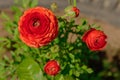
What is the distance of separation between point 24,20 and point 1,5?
5.94ft

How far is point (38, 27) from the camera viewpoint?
4.42 ft

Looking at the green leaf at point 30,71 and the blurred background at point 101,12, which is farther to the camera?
the blurred background at point 101,12

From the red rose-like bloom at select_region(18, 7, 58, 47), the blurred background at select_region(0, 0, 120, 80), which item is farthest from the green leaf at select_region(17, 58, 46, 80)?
the blurred background at select_region(0, 0, 120, 80)

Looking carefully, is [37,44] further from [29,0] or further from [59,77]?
[29,0]

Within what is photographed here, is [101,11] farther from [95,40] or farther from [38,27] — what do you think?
[38,27]

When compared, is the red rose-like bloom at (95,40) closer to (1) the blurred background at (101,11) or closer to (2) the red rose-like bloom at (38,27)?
(2) the red rose-like bloom at (38,27)

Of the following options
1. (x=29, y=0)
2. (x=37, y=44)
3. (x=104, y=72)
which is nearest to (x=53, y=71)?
(x=37, y=44)

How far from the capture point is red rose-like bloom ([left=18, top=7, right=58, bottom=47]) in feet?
4.42

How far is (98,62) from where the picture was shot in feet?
9.89

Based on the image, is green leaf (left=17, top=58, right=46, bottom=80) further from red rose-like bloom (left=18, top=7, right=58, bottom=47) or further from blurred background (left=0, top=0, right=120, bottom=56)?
blurred background (left=0, top=0, right=120, bottom=56)

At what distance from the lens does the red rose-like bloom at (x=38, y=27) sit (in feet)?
4.42

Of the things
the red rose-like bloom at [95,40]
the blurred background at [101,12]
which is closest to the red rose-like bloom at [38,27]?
the red rose-like bloom at [95,40]

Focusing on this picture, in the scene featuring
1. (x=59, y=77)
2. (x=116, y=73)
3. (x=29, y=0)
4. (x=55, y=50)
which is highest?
(x=29, y=0)

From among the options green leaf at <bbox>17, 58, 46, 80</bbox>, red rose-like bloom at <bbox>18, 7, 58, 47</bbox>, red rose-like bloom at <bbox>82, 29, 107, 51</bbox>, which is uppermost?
red rose-like bloom at <bbox>18, 7, 58, 47</bbox>
